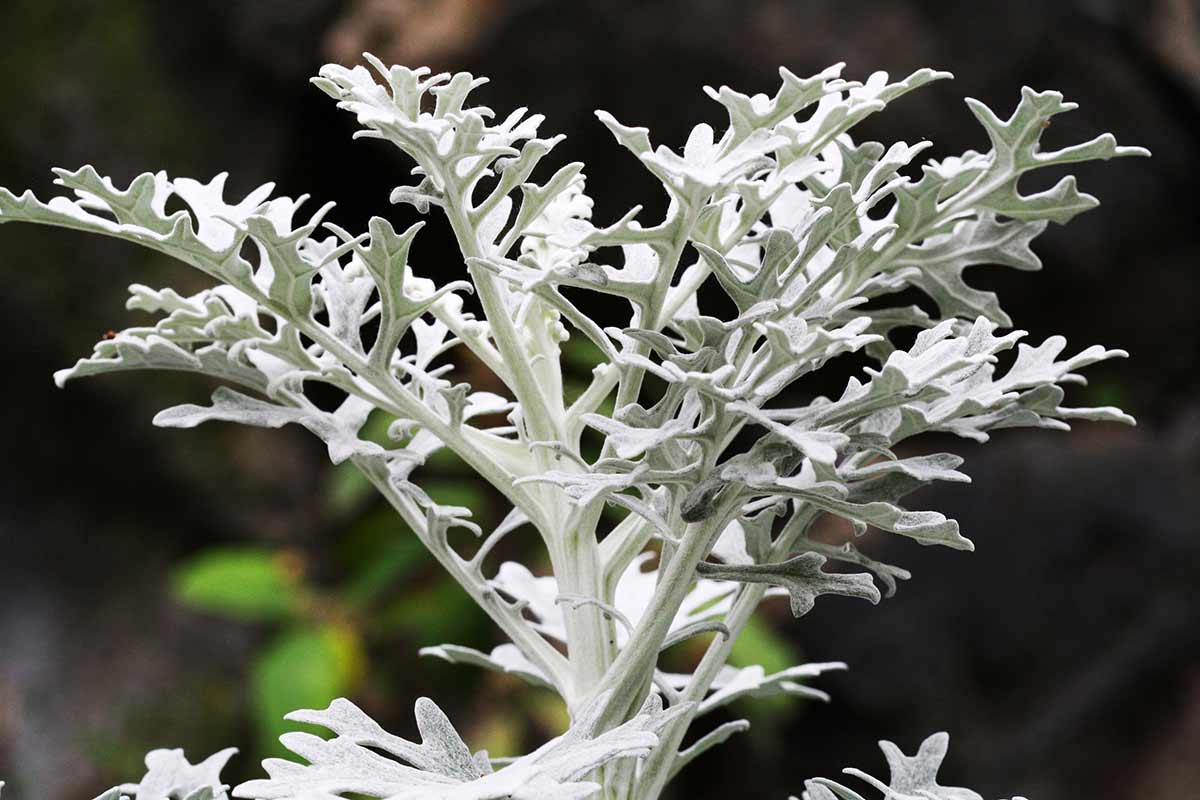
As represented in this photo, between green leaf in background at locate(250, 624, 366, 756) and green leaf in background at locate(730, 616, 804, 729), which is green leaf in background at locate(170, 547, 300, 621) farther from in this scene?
green leaf in background at locate(730, 616, 804, 729)

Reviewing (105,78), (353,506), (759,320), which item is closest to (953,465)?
(759,320)

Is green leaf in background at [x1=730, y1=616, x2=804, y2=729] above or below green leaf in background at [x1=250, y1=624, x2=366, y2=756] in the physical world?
below

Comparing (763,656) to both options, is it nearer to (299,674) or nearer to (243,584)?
(299,674)

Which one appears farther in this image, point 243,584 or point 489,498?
point 489,498

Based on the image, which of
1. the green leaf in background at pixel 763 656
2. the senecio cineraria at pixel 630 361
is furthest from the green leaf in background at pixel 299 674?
the senecio cineraria at pixel 630 361

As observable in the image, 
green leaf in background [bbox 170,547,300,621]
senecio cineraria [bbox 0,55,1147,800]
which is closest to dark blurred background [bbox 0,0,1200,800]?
green leaf in background [bbox 170,547,300,621]

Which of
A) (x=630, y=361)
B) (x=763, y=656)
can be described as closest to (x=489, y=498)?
(x=763, y=656)

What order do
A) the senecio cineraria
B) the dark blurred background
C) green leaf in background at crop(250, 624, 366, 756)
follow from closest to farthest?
the senecio cineraria, green leaf in background at crop(250, 624, 366, 756), the dark blurred background
